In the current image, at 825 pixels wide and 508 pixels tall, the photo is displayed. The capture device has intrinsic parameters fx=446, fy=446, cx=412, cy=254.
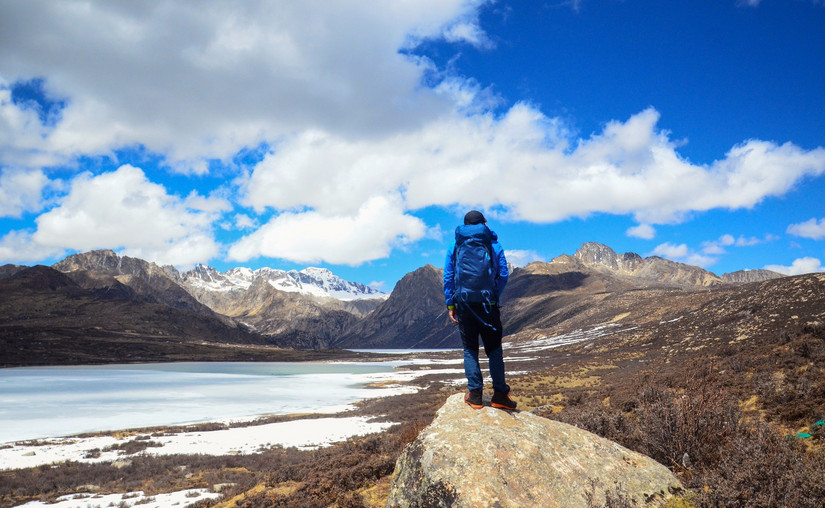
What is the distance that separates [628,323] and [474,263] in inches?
4750

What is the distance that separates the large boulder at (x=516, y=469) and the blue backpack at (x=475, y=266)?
177cm

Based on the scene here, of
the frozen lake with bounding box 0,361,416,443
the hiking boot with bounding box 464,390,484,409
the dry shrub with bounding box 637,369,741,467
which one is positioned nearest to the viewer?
the hiking boot with bounding box 464,390,484,409

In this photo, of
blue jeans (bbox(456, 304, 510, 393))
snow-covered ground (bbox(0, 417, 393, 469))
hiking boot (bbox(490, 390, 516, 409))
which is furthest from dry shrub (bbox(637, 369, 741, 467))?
snow-covered ground (bbox(0, 417, 393, 469))

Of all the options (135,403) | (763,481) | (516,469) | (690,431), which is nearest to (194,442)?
(516,469)

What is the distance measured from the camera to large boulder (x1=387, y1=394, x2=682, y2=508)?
543 centimetres

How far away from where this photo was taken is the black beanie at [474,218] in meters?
7.30

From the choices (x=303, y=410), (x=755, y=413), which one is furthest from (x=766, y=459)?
(x=303, y=410)

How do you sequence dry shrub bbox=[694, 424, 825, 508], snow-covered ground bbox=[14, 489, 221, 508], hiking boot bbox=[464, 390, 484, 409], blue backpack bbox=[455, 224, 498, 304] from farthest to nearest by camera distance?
snow-covered ground bbox=[14, 489, 221, 508], hiking boot bbox=[464, 390, 484, 409], blue backpack bbox=[455, 224, 498, 304], dry shrub bbox=[694, 424, 825, 508]

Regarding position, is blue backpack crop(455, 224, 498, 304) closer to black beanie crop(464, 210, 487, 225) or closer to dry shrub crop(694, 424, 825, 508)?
black beanie crop(464, 210, 487, 225)

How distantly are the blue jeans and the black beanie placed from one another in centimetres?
140

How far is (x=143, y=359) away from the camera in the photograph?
14938cm

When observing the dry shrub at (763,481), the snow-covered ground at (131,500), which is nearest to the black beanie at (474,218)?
the dry shrub at (763,481)

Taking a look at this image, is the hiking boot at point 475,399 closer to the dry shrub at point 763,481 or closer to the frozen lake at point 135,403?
the dry shrub at point 763,481

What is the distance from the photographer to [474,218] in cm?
730
